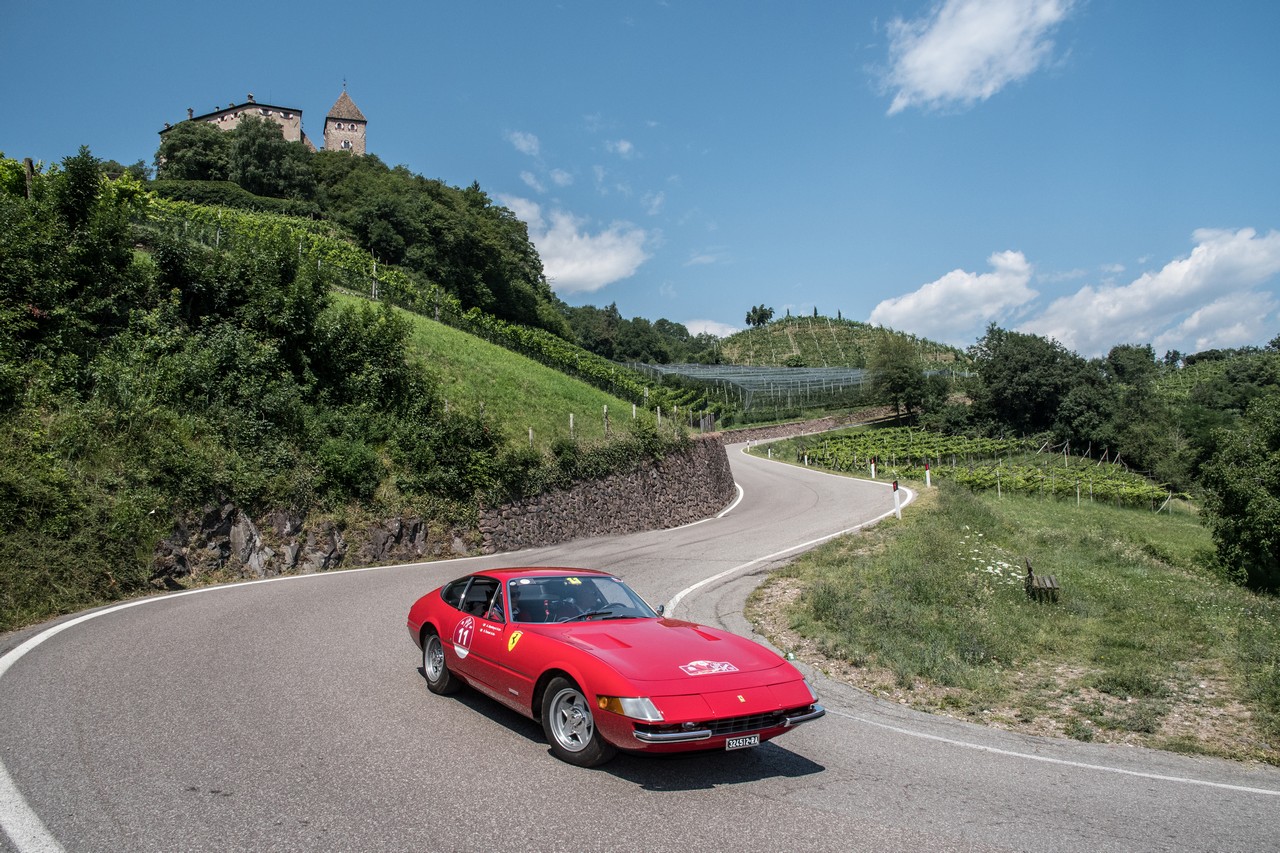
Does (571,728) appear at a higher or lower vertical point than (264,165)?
lower

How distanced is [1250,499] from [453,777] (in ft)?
85.8

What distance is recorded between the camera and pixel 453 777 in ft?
15.5

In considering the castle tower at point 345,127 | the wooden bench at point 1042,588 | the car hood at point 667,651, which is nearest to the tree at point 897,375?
the wooden bench at point 1042,588

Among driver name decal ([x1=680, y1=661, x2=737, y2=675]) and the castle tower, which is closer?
driver name decal ([x1=680, y1=661, x2=737, y2=675])

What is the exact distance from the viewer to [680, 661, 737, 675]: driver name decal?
5.01 meters

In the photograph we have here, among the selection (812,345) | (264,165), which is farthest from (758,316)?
(264,165)

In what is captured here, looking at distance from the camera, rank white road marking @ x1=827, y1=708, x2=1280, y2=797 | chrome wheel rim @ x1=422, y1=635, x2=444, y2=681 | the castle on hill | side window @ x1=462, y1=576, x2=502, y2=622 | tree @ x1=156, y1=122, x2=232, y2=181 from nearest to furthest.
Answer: white road marking @ x1=827, y1=708, x2=1280, y2=797
side window @ x1=462, y1=576, x2=502, y2=622
chrome wheel rim @ x1=422, y1=635, x2=444, y2=681
tree @ x1=156, y1=122, x2=232, y2=181
the castle on hill

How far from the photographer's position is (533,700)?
17.6 feet

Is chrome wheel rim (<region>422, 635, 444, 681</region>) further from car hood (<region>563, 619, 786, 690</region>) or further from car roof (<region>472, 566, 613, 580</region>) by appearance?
car hood (<region>563, 619, 786, 690</region>)

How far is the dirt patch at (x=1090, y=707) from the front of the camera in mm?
6371

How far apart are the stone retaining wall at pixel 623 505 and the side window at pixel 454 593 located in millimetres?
11667

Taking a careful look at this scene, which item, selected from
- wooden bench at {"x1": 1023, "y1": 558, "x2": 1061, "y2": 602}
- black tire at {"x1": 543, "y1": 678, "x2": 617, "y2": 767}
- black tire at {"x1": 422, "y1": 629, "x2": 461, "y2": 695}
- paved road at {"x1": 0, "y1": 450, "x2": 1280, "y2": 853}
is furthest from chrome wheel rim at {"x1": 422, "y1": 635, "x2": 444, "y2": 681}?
wooden bench at {"x1": 1023, "y1": 558, "x2": 1061, "y2": 602}

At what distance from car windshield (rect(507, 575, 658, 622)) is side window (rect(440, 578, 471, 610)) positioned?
766mm

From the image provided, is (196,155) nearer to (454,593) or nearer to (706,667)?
(454,593)
